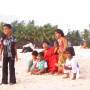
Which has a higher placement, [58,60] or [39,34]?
[39,34]

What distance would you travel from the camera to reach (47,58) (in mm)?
14062

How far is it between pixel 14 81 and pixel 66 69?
71.4 inches

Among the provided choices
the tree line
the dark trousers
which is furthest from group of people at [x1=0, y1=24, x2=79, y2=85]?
the tree line

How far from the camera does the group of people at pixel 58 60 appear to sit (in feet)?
41.7

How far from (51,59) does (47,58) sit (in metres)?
0.18

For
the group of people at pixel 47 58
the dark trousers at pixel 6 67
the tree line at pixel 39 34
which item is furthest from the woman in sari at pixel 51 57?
the tree line at pixel 39 34

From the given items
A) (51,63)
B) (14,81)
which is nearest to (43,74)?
(51,63)

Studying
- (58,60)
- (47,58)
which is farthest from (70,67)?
(47,58)

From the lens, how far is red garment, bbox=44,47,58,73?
13767mm

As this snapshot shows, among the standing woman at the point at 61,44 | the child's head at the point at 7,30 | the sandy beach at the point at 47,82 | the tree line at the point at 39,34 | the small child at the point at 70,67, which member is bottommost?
the sandy beach at the point at 47,82

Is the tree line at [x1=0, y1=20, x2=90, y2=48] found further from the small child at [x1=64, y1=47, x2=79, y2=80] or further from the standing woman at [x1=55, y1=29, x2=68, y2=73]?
the small child at [x1=64, y1=47, x2=79, y2=80]

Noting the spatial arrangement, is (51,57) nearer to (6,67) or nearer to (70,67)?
(70,67)

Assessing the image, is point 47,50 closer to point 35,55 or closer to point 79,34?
point 35,55

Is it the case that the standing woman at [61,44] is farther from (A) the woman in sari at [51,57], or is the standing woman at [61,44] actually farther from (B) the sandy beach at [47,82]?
(B) the sandy beach at [47,82]
